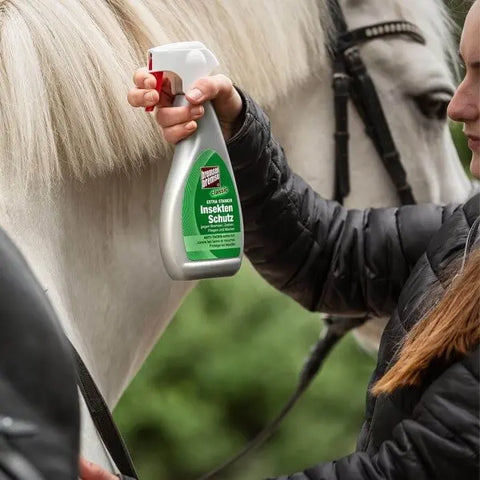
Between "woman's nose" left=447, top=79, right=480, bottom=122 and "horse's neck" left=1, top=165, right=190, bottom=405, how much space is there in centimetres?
41

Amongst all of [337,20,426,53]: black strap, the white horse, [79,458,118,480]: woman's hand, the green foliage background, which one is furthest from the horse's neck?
the green foliage background

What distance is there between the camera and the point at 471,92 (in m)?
1.21

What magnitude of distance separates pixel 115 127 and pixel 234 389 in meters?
3.23

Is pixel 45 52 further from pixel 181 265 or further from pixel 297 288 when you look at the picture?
pixel 297 288

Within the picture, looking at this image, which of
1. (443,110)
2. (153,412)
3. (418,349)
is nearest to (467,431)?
(418,349)

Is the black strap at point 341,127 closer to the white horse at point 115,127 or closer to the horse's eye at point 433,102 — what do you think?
the white horse at point 115,127

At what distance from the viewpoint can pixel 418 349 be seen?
1114 mm

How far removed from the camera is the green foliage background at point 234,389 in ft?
14.2

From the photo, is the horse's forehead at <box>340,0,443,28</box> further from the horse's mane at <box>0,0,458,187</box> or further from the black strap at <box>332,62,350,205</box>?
the horse's mane at <box>0,0,458,187</box>

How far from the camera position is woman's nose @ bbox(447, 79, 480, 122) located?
3.97 ft

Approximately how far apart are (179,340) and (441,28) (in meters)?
2.80

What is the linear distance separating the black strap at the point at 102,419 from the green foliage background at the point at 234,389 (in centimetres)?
313

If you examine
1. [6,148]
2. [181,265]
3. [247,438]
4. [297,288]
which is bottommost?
[247,438]

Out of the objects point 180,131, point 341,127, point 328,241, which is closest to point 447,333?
point 180,131
